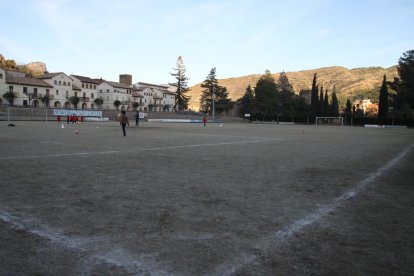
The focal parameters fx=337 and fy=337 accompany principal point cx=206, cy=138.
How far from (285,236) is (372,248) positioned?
101 cm

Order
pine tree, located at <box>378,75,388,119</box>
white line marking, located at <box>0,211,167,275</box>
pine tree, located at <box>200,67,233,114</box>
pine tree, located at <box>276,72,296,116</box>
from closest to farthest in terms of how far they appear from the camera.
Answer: white line marking, located at <box>0,211,167,275</box> < pine tree, located at <box>378,75,388,119</box> < pine tree, located at <box>276,72,296,116</box> < pine tree, located at <box>200,67,233,114</box>

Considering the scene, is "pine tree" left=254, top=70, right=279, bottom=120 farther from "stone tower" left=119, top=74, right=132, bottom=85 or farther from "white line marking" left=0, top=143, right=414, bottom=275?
"white line marking" left=0, top=143, right=414, bottom=275

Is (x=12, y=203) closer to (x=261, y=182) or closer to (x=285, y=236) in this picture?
(x=285, y=236)

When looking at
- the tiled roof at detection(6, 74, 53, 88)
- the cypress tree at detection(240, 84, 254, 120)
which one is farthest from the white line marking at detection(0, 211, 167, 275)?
the cypress tree at detection(240, 84, 254, 120)

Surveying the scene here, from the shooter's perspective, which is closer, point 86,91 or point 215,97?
point 86,91

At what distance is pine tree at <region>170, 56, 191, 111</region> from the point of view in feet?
387

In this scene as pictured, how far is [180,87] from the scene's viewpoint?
11869cm

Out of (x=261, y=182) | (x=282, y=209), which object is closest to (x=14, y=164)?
(x=261, y=182)

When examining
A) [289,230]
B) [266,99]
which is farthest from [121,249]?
[266,99]

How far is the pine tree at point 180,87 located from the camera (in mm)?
117875

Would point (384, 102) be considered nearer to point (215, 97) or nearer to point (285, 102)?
point (285, 102)

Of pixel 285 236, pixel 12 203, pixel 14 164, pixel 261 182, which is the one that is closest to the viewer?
pixel 285 236

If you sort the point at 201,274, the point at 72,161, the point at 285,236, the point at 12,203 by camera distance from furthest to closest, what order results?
the point at 72,161, the point at 12,203, the point at 285,236, the point at 201,274

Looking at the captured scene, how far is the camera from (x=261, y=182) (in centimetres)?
786
